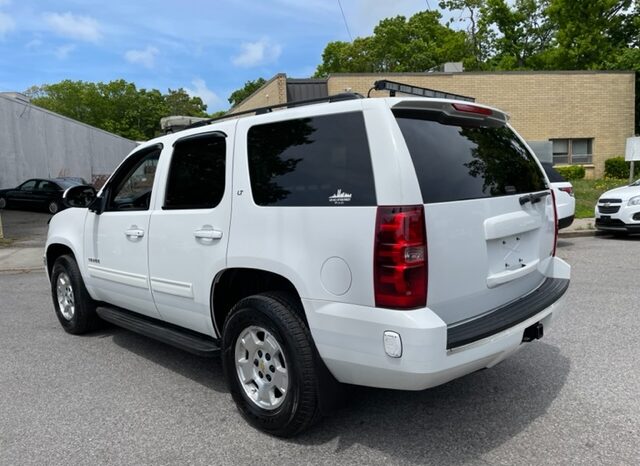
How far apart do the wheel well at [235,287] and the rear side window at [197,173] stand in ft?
1.69

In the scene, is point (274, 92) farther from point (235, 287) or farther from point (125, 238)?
point (235, 287)

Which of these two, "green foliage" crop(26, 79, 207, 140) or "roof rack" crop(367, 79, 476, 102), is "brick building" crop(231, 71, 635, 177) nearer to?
"roof rack" crop(367, 79, 476, 102)

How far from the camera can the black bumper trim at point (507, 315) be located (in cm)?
278

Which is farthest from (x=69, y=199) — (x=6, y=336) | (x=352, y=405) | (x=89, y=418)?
(x=352, y=405)

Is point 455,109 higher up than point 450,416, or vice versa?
point 455,109

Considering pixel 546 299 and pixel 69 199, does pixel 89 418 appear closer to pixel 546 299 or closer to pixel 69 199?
pixel 69 199

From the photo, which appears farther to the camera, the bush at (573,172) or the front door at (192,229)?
the bush at (573,172)

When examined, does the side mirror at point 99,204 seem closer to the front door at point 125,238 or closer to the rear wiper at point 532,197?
the front door at point 125,238

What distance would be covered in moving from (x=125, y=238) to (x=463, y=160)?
9.34ft

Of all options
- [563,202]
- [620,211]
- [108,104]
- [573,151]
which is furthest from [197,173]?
[108,104]

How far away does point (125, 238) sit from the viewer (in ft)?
14.5

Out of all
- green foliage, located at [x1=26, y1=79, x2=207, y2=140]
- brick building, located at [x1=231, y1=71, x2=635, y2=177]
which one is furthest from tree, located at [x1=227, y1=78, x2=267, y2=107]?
brick building, located at [x1=231, y1=71, x2=635, y2=177]

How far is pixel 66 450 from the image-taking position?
3168 mm

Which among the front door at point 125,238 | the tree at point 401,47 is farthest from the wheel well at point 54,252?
the tree at point 401,47
